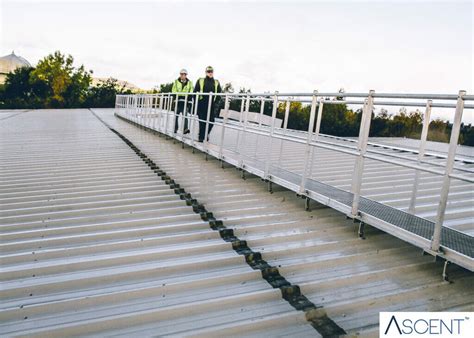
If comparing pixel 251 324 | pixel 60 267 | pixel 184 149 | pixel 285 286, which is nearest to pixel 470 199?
pixel 285 286

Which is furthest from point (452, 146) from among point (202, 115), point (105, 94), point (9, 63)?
point (9, 63)

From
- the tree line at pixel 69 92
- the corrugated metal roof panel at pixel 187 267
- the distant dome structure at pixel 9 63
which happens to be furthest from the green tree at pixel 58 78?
the corrugated metal roof panel at pixel 187 267

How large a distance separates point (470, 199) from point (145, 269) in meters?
4.16

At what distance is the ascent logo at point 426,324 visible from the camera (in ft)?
7.62

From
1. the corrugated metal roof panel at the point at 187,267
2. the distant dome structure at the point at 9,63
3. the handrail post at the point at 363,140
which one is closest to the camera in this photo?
the corrugated metal roof panel at the point at 187,267

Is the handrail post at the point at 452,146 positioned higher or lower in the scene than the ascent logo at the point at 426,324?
higher

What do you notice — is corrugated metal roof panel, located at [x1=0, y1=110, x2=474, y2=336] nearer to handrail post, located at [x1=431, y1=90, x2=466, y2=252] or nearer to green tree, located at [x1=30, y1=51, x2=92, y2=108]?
handrail post, located at [x1=431, y1=90, x2=466, y2=252]

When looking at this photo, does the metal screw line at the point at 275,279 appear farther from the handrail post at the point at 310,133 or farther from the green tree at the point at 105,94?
the green tree at the point at 105,94

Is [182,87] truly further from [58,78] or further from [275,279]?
[58,78]

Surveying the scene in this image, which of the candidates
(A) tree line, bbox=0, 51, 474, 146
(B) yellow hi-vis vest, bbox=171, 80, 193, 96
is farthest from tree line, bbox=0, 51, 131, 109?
(B) yellow hi-vis vest, bbox=171, 80, 193, 96

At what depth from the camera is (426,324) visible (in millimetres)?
2424

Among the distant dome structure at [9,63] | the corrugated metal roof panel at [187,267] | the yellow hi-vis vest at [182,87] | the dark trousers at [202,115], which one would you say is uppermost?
the distant dome structure at [9,63]

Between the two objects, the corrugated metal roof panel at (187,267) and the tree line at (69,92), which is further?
the tree line at (69,92)

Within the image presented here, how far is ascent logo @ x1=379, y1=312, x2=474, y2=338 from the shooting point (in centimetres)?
232
